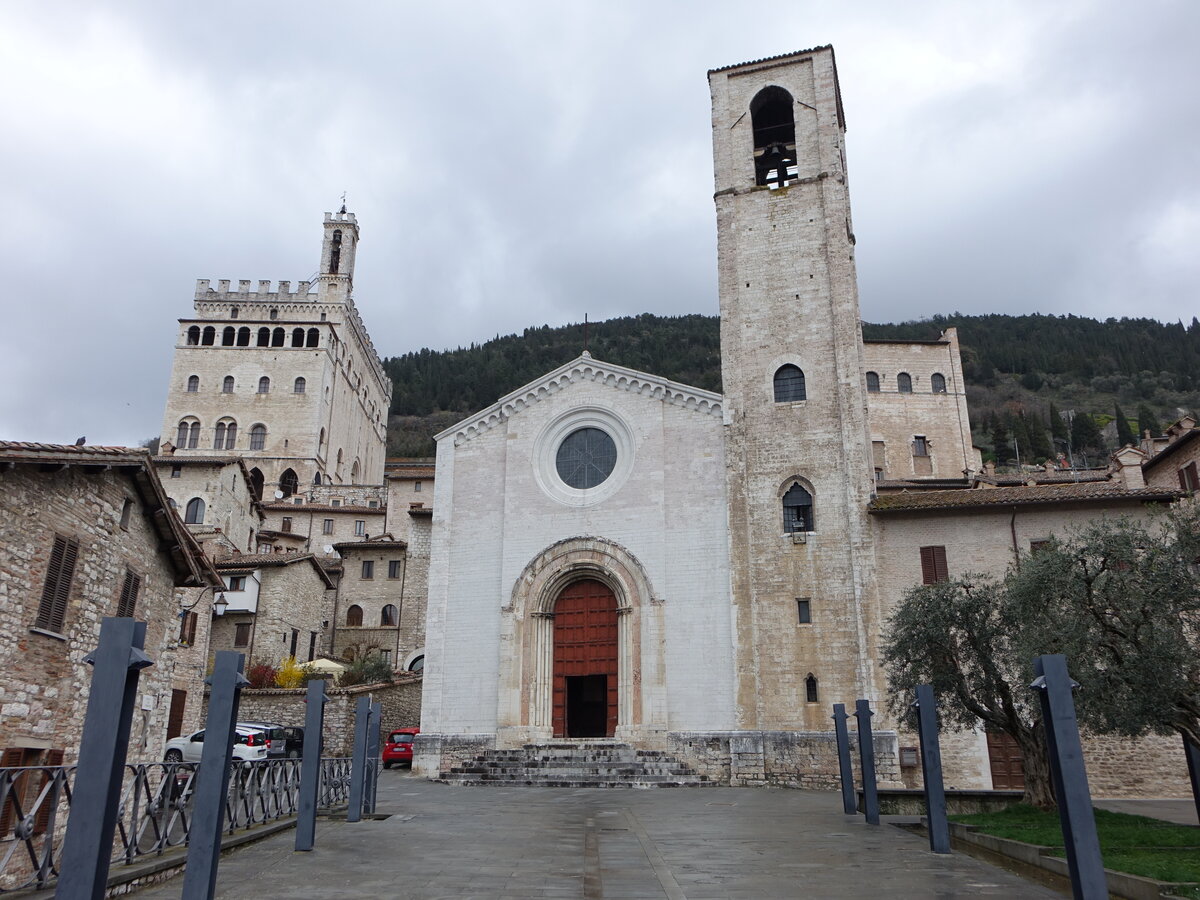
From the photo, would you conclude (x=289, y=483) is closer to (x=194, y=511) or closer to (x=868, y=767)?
(x=194, y=511)

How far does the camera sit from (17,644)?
13891 mm

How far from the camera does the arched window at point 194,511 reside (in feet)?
163

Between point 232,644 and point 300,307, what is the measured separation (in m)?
45.6

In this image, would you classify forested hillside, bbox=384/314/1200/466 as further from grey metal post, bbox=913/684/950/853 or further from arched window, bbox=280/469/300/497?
grey metal post, bbox=913/684/950/853

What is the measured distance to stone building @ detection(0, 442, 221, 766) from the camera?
13.8 meters

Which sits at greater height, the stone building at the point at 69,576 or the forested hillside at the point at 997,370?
the forested hillside at the point at 997,370

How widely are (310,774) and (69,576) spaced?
5936 mm

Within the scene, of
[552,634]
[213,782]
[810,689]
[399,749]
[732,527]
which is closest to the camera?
[213,782]

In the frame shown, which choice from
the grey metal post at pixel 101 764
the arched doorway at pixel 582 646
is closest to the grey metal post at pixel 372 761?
the grey metal post at pixel 101 764

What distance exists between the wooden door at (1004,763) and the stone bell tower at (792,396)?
3816 millimetres

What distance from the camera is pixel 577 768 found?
1079 inches

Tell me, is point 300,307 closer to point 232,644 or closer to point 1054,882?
point 232,644

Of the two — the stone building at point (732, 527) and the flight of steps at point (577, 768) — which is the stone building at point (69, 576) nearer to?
the flight of steps at point (577, 768)

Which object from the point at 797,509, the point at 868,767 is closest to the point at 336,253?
the point at 797,509
